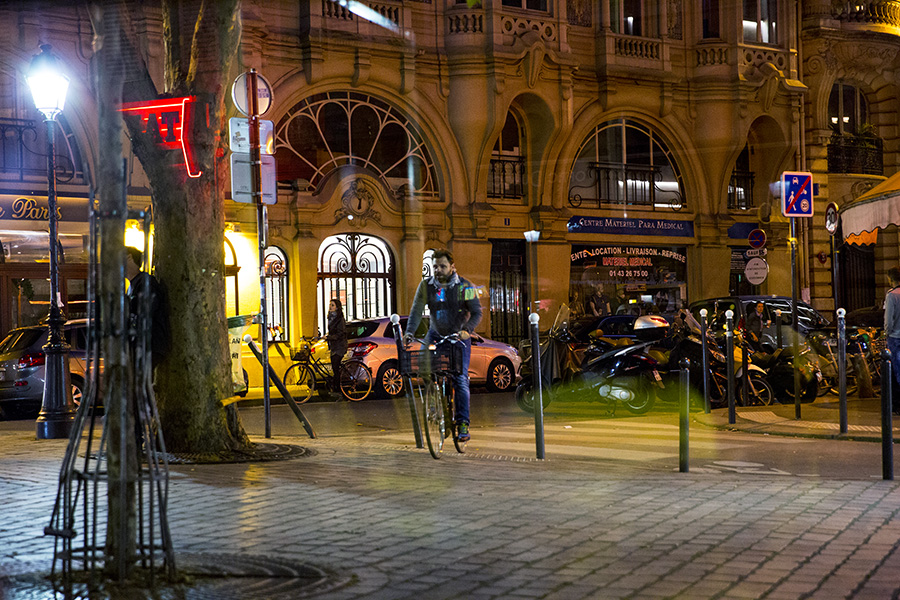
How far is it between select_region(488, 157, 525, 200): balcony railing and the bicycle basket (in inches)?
754

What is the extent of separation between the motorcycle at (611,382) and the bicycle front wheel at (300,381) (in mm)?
5343

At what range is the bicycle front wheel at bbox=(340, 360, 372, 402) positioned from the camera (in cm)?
1964

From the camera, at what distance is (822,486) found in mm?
8023

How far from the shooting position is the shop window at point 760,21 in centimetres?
3203

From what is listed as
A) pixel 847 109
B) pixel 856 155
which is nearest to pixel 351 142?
pixel 856 155

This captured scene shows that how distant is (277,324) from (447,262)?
615 inches

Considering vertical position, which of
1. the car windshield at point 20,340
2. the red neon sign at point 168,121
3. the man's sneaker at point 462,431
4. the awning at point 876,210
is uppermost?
the red neon sign at point 168,121

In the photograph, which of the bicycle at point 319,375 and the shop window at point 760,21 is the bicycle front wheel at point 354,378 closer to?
the bicycle at point 319,375

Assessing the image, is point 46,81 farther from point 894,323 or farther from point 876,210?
point 894,323

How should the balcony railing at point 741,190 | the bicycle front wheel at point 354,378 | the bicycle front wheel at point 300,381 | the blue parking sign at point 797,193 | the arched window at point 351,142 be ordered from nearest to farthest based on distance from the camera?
the blue parking sign at point 797,193, the bicycle front wheel at point 354,378, the bicycle front wheel at point 300,381, the arched window at point 351,142, the balcony railing at point 741,190

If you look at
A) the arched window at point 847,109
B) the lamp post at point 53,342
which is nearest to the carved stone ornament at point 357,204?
the lamp post at point 53,342

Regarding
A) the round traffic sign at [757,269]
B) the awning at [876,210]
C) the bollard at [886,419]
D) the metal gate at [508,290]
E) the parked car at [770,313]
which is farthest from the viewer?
the metal gate at [508,290]

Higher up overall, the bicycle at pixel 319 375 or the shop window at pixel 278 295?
the shop window at pixel 278 295

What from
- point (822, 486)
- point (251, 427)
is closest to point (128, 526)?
point (822, 486)
